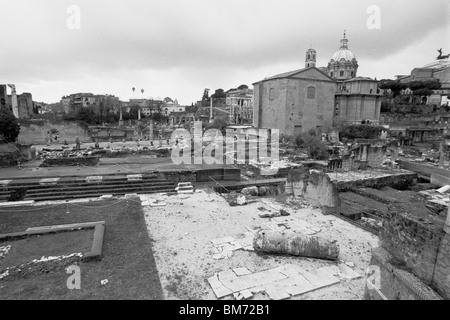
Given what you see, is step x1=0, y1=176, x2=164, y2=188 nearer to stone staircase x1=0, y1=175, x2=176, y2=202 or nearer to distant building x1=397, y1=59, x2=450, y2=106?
stone staircase x1=0, y1=175, x2=176, y2=202

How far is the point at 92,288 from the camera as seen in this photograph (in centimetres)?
565

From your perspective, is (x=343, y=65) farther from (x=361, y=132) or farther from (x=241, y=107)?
(x=241, y=107)

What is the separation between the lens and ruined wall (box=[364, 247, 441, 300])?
4258mm

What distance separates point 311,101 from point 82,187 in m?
35.6

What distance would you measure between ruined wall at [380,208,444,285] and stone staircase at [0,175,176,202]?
10364 millimetres

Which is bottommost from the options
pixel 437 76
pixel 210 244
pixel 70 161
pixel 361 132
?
pixel 210 244

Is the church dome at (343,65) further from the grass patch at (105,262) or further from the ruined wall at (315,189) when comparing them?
the grass patch at (105,262)

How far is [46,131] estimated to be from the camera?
33.6 metres

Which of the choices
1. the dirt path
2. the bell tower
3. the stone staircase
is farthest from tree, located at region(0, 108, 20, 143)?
the bell tower

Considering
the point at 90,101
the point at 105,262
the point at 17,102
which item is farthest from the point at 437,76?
the point at 17,102

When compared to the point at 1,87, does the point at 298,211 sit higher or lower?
lower

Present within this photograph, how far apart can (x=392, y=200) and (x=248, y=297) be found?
33.2 ft
